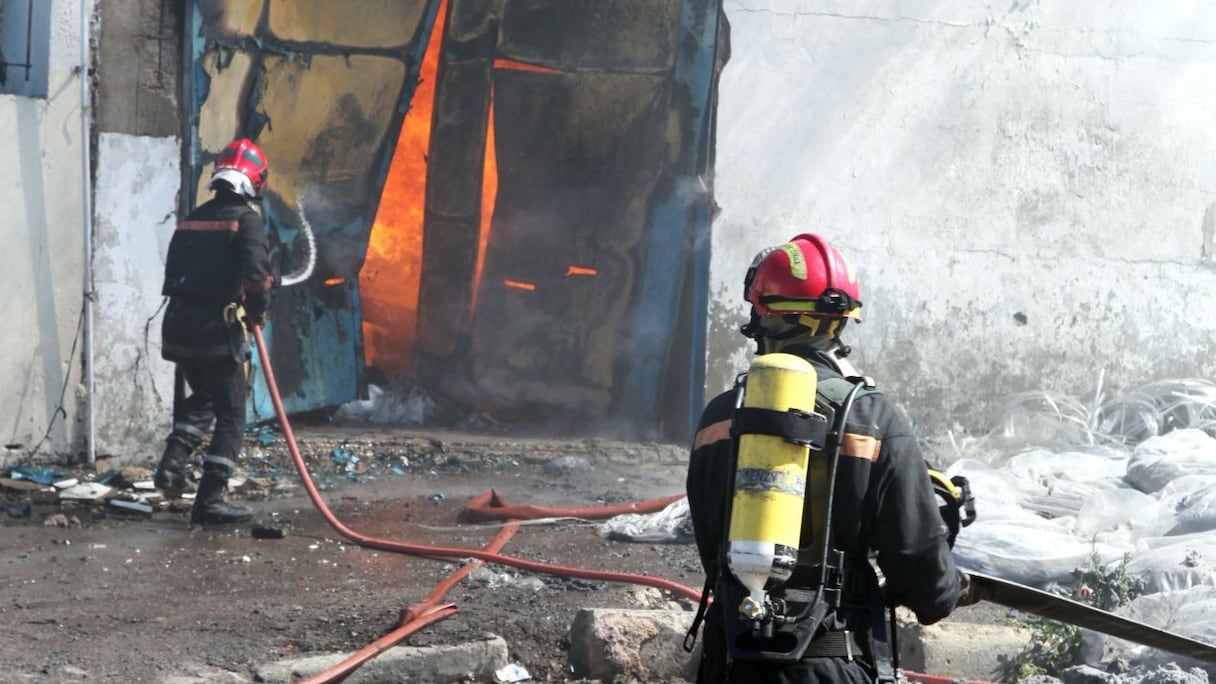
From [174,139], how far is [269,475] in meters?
2.09

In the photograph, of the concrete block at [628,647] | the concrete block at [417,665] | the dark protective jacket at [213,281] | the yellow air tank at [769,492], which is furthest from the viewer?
the dark protective jacket at [213,281]

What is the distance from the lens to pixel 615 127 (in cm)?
884

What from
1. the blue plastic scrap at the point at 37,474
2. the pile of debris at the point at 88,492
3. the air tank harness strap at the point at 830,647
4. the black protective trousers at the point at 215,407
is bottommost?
the pile of debris at the point at 88,492

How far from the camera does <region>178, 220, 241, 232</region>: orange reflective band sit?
7203 millimetres

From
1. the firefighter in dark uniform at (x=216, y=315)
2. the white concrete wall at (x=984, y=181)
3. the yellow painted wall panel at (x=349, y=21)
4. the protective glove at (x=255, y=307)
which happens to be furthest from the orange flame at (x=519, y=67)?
the protective glove at (x=255, y=307)

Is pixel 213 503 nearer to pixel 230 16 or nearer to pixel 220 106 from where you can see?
pixel 220 106

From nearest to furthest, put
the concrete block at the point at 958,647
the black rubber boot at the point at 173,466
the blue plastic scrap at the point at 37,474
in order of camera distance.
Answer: the concrete block at the point at 958,647, the black rubber boot at the point at 173,466, the blue plastic scrap at the point at 37,474

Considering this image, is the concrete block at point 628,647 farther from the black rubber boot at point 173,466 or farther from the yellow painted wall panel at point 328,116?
the yellow painted wall panel at point 328,116

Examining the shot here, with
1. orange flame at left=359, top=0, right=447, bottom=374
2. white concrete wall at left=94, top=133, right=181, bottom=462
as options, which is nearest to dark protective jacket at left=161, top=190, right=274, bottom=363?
white concrete wall at left=94, top=133, right=181, bottom=462

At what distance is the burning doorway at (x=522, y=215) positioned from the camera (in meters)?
8.62

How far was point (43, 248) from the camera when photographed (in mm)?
7562

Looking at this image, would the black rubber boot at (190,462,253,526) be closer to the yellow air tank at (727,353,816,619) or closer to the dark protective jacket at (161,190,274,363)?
the dark protective jacket at (161,190,274,363)

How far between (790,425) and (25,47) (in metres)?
6.60

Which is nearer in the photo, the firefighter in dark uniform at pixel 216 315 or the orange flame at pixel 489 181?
the firefighter in dark uniform at pixel 216 315
